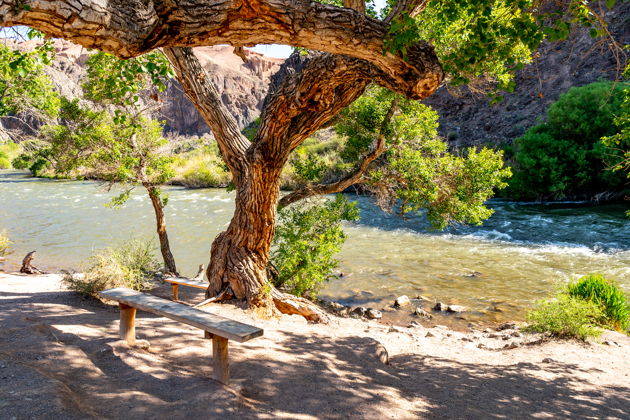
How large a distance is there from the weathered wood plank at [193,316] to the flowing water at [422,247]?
5.02 meters

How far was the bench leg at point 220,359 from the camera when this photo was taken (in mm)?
3632

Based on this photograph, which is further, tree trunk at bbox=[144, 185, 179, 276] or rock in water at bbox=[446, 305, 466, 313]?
rock in water at bbox=[446, 305, 466, 313]

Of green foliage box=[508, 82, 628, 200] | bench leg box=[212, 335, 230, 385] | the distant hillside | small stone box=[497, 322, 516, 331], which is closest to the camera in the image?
bench leg box=[212, 335, 230, 385]

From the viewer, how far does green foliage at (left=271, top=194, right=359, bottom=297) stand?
7.79 metres

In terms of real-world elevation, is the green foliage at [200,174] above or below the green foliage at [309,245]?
above

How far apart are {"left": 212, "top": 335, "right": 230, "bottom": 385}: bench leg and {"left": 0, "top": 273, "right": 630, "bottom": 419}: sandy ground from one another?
0.27 ft

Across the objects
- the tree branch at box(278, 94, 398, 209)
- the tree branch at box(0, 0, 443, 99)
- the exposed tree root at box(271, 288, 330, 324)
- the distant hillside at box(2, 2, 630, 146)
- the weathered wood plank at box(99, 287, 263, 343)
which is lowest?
the exposed tree root at box(271, 288, 330, 324)

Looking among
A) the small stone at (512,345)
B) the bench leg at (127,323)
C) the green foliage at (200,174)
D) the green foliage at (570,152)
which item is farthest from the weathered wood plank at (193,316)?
the green foliage at (200,174)

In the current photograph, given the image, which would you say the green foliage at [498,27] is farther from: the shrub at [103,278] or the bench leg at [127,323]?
the shrub at [103,278]

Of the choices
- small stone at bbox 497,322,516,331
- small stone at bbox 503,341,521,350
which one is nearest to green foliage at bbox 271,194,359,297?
small stone at bbox 503,341,521,350

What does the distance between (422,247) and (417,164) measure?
7.37 meters

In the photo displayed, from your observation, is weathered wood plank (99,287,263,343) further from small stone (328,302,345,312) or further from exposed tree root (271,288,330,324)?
small stone (328,302,345,312)

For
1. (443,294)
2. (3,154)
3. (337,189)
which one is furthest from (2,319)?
(3,154)

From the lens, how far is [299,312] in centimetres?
676
